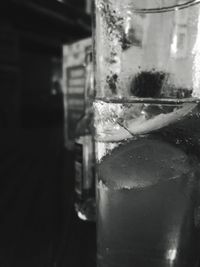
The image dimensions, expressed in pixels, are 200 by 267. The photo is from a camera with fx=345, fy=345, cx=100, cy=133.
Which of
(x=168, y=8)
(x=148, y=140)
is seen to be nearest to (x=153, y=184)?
(x=148, y=140)

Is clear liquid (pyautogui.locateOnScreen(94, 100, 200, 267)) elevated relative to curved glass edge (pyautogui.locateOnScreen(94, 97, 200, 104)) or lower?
lower

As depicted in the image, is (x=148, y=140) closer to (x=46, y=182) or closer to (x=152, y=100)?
(x=152, y=100)

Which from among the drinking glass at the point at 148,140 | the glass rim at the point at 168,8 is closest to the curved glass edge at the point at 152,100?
the drinking glass at the point at 148,140

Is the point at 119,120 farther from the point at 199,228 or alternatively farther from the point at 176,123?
the point at 199,228

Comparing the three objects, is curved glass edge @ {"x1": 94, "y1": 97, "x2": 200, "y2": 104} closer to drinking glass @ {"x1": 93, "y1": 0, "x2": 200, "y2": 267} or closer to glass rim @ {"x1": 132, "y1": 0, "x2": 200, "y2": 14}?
drinking glass @ {"x1": 93, "y1": 0, "x2": 200, "y2": 267}

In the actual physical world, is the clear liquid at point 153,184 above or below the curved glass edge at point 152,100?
below

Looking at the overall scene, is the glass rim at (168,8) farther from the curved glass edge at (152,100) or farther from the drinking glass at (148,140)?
the curved glass edge at (152,100)

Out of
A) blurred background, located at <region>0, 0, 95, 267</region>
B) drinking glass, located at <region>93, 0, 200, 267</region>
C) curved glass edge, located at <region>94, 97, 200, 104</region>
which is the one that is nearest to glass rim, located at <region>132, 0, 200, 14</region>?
drinking glass, located at <region>93, 0, 200, 267</region>

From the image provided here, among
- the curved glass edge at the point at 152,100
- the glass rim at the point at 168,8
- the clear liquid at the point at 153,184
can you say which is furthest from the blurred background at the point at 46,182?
the glass rim at the point at 168,8
